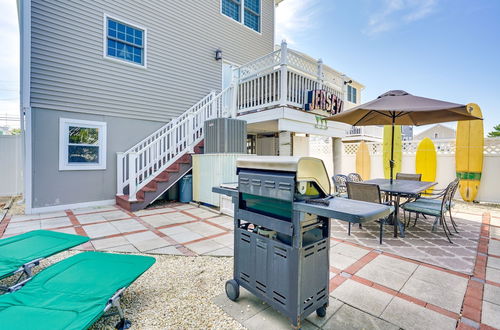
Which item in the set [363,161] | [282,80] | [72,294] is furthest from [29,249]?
[363,161]

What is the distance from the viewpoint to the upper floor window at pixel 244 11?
8.96m

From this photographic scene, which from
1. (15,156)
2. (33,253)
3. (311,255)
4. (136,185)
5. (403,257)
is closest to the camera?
(311,255)

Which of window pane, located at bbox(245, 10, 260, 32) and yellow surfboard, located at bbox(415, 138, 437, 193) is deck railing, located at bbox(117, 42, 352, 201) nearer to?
yellow surfboard, located at bbox(415, 138, 437, 193)

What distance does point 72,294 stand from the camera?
173cm

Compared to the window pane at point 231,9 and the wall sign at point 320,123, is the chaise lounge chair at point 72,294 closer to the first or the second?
the wall sign at point 320,123

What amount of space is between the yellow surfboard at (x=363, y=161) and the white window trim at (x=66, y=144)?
913 cm

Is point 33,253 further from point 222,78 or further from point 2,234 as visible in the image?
point 222,78

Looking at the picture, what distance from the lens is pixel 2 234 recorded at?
3.87 meters

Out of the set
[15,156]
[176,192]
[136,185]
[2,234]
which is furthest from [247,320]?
[15,156]

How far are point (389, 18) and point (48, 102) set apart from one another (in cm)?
1143

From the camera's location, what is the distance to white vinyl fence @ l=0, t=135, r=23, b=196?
22.6ft

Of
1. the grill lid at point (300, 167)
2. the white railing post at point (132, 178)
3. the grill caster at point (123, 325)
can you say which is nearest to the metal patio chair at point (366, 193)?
the grill lid at point (300, 167)

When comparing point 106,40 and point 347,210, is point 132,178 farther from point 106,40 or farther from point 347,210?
point 347,210

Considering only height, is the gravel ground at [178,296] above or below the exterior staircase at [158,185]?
below
